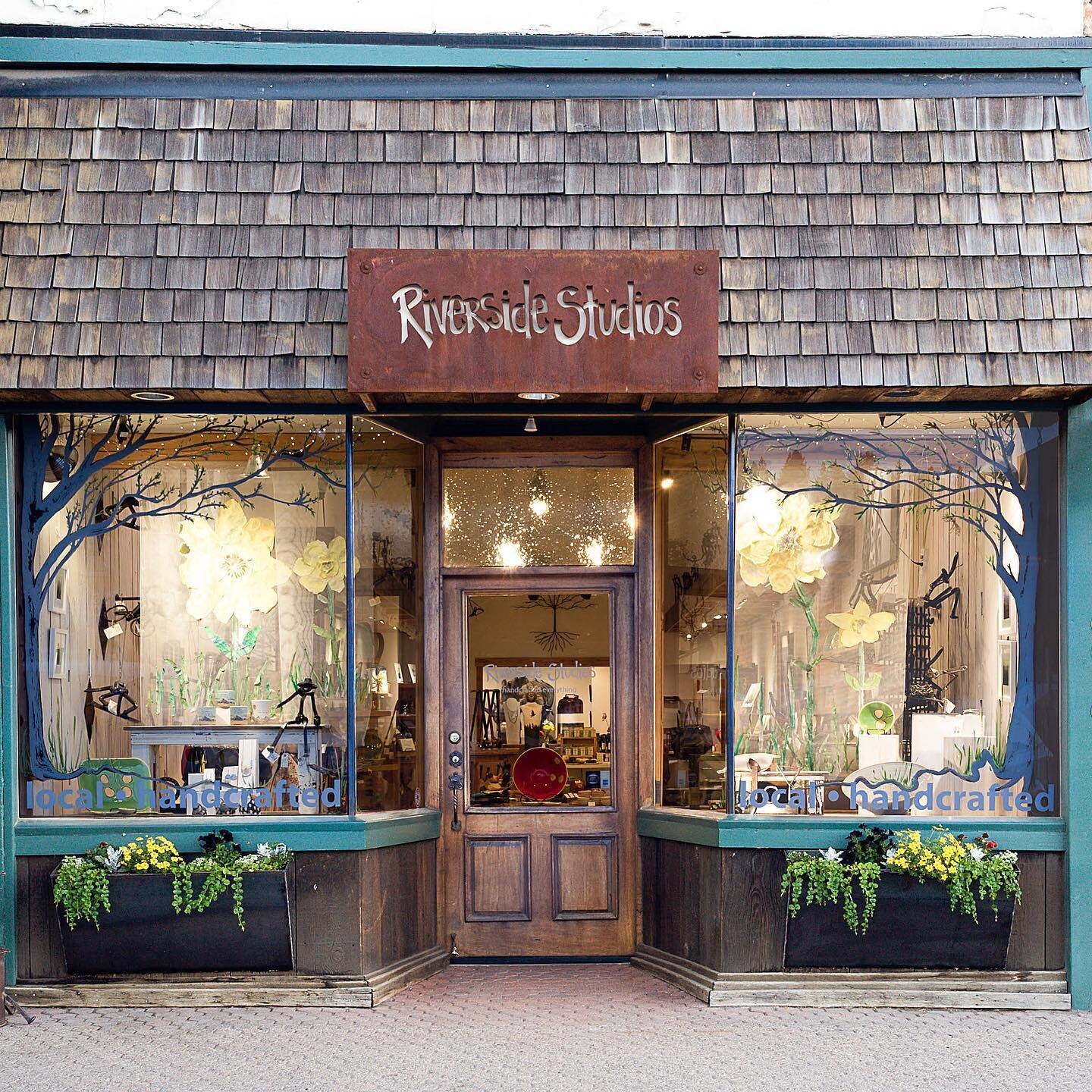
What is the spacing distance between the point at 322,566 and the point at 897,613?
3264mm

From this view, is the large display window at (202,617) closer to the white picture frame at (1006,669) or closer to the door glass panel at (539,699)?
the door glass panel at (539,699)

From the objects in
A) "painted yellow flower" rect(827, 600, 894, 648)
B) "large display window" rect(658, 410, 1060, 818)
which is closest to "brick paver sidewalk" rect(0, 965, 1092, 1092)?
"large display window" rect(658, 410, 1060, 818)

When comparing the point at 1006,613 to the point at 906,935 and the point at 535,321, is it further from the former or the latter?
the point at 535,321

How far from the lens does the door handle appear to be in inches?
317

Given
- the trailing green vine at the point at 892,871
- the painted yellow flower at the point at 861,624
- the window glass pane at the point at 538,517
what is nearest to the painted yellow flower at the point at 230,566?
the window glass pane at the point at 538,517

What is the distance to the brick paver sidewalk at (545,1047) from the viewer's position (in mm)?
5863

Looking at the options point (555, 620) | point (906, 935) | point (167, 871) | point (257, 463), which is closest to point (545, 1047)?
point (906, 935)

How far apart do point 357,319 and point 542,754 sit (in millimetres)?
2960

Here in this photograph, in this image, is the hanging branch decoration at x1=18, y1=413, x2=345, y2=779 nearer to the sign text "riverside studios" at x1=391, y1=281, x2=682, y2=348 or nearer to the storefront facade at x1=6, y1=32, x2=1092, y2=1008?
the storefront facade at x1=6, y1=32, x2=1092, y2=1008

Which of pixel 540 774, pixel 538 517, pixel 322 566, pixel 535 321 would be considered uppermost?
pixel 535 321

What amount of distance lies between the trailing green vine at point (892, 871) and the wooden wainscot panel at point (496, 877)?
170cm

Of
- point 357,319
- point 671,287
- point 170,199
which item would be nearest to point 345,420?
point 357,319

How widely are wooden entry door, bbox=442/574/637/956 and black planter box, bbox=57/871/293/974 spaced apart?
1.33m

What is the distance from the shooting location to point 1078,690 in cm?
717
